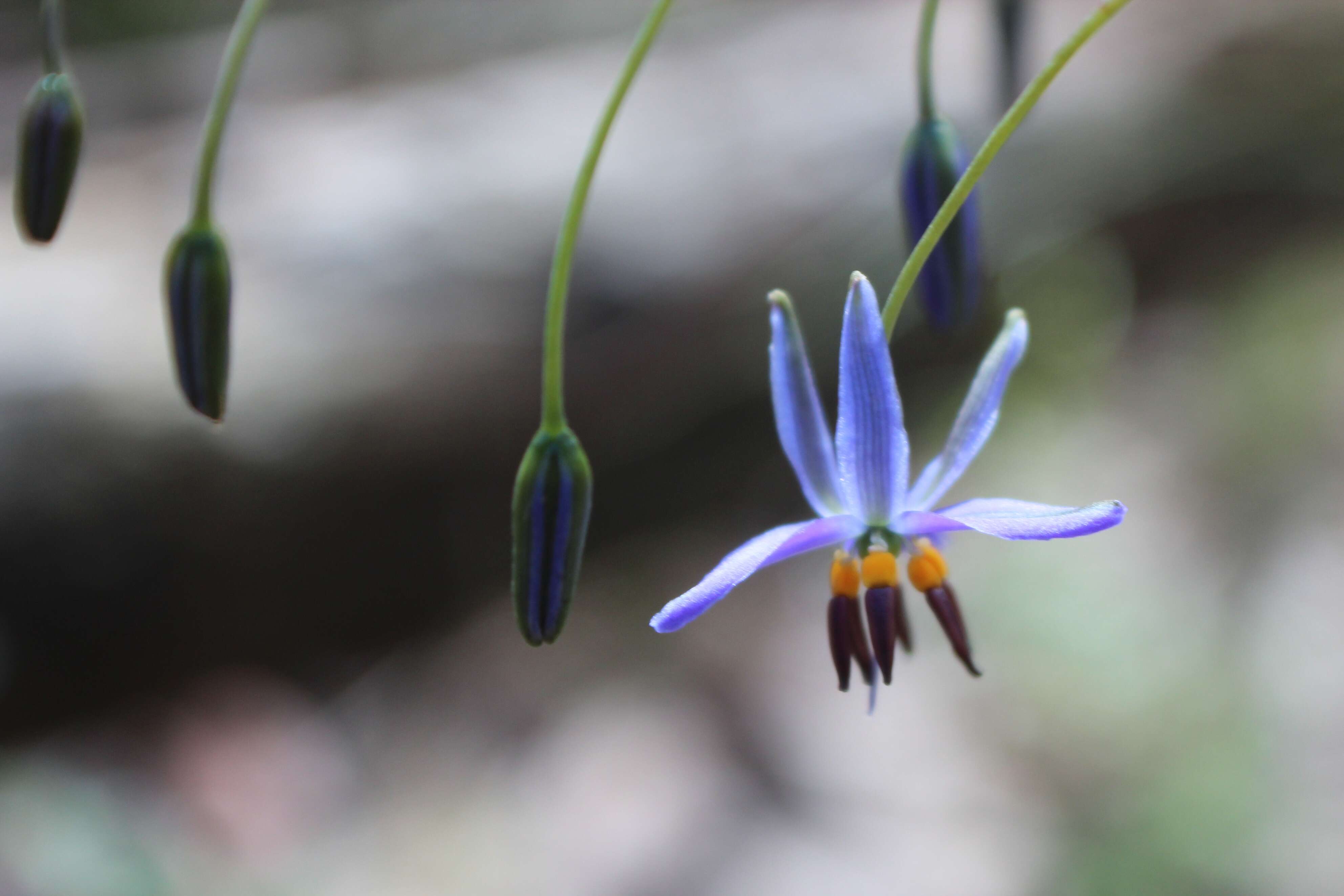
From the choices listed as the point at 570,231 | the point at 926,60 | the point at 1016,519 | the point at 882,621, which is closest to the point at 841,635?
the point at 882,621

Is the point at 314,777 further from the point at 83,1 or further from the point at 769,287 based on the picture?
the point at 83,1

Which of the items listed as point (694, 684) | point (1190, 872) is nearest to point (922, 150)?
point (1190, 872)

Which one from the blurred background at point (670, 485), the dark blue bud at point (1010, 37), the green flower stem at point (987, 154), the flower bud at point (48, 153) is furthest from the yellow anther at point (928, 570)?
the blurred background at point (670, 485)

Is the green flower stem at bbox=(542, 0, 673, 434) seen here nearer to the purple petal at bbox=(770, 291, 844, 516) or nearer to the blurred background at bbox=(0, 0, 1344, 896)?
the purple petal at bbox=(770, 291, 844, 516)

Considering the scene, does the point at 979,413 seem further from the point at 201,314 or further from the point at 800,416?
the point at 201,314

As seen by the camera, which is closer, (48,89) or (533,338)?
(48,89)

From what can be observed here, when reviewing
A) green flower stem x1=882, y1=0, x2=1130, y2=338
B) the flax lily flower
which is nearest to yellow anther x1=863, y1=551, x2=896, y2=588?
the flax lily flower
